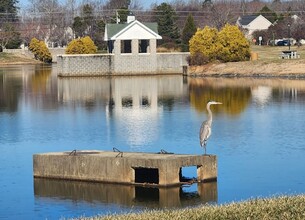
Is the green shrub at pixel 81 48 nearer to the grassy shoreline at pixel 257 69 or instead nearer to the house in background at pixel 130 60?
the house in background at pixel 130 60

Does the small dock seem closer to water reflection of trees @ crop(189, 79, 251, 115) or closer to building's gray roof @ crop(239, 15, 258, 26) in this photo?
water reflection of trees @ crop(189, 79, 251, 115)

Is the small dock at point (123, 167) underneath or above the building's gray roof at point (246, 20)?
underneath

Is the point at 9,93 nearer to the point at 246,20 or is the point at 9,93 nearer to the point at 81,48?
the point at 81,48

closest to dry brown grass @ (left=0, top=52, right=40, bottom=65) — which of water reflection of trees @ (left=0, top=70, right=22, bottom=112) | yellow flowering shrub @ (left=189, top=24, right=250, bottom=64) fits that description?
water reflection of trees @ (left=0, top=70, right=22, bottom=112)

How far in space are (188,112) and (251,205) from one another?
2852 cm

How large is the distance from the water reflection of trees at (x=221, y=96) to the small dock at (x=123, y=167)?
18946mm

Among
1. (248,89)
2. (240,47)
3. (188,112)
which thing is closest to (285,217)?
(188,112)

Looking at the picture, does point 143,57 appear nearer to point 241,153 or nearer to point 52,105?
point 52,105

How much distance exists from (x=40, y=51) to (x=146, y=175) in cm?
9464

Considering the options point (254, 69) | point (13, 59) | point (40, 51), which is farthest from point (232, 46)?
point (13, 59)

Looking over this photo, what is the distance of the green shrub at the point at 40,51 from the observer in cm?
11700

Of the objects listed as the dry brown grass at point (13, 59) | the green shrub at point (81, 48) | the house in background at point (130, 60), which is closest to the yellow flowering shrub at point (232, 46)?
the house in background at point (130, 60)

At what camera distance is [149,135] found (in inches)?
1326

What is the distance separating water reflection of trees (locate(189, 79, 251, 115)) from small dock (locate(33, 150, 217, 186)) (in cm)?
1895
